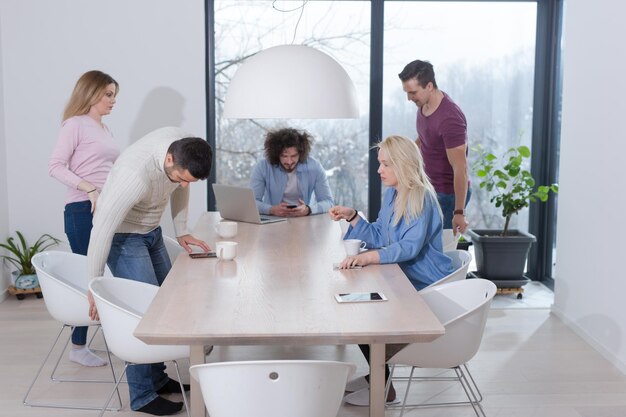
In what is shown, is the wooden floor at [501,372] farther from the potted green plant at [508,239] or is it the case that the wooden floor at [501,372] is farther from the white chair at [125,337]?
the white chair at [125,337]

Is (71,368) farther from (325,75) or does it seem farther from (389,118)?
(389,118)

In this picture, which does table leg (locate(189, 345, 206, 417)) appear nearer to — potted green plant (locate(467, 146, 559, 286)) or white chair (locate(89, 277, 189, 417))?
white chair (locate(89, 277, 189, 417))

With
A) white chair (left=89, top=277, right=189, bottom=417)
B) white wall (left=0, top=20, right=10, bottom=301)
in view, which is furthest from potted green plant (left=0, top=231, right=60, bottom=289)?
white chair (left=89, top=277, right=189, bottom=417)

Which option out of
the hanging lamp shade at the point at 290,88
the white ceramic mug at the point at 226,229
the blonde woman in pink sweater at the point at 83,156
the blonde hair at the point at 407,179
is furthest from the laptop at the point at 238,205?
the blonde hair at the point at 407,179

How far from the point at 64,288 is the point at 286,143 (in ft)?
6.03

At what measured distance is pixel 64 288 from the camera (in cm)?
359

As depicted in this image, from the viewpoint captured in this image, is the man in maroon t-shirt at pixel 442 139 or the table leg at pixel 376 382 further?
the man in maroon t-shirt at pixel 442 139

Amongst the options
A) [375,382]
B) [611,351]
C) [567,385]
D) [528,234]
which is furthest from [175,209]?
[528,234]

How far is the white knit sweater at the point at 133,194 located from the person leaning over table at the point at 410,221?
89cm

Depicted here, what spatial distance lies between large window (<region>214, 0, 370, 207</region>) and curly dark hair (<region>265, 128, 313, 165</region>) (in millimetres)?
1136

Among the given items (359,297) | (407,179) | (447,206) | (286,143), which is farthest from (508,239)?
(359,297)

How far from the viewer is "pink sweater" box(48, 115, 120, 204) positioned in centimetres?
429

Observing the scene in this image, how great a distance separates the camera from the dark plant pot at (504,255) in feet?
Result: 19.4

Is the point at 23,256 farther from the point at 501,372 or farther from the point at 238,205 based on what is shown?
the point at 501,372
